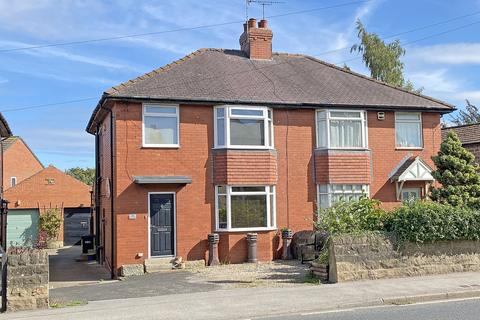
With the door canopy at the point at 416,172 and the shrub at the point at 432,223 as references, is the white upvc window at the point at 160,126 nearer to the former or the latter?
the shrub at the point at 432,223

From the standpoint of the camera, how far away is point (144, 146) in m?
16.9

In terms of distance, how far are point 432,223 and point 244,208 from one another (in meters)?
6.66

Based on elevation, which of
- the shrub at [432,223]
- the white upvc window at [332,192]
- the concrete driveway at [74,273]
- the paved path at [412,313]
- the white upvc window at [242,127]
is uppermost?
the white upvc window at [242,127]

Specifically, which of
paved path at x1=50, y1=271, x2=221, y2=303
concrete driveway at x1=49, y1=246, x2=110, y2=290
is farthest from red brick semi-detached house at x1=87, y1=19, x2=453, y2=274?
paved path at x1=50, y1=271, x2=221, y2=303

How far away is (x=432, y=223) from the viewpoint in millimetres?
12914

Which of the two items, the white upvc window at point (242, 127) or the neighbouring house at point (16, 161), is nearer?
the white upvc window at point (242, 127)

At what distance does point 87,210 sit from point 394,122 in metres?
22.5

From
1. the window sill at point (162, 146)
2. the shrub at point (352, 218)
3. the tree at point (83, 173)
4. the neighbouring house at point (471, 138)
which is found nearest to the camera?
the shrub at point (352, 218)

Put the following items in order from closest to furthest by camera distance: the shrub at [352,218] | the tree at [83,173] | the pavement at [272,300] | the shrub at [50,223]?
the pavement at [272,300]
the shrub at [352,218]
the shrub at [50,223]
the tree at [83,173]

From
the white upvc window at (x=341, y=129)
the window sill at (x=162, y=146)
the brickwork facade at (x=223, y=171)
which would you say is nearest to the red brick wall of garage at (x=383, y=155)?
the brickwork facade at (x=223, y=171)

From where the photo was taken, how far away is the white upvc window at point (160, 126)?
1709 cm

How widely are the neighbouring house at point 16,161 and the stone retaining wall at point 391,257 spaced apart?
3517 centimetres

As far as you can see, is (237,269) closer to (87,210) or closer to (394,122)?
(394,122)

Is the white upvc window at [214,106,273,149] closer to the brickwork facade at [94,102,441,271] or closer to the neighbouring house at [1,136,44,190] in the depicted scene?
the brickwork facade at [94,102,441,271]
